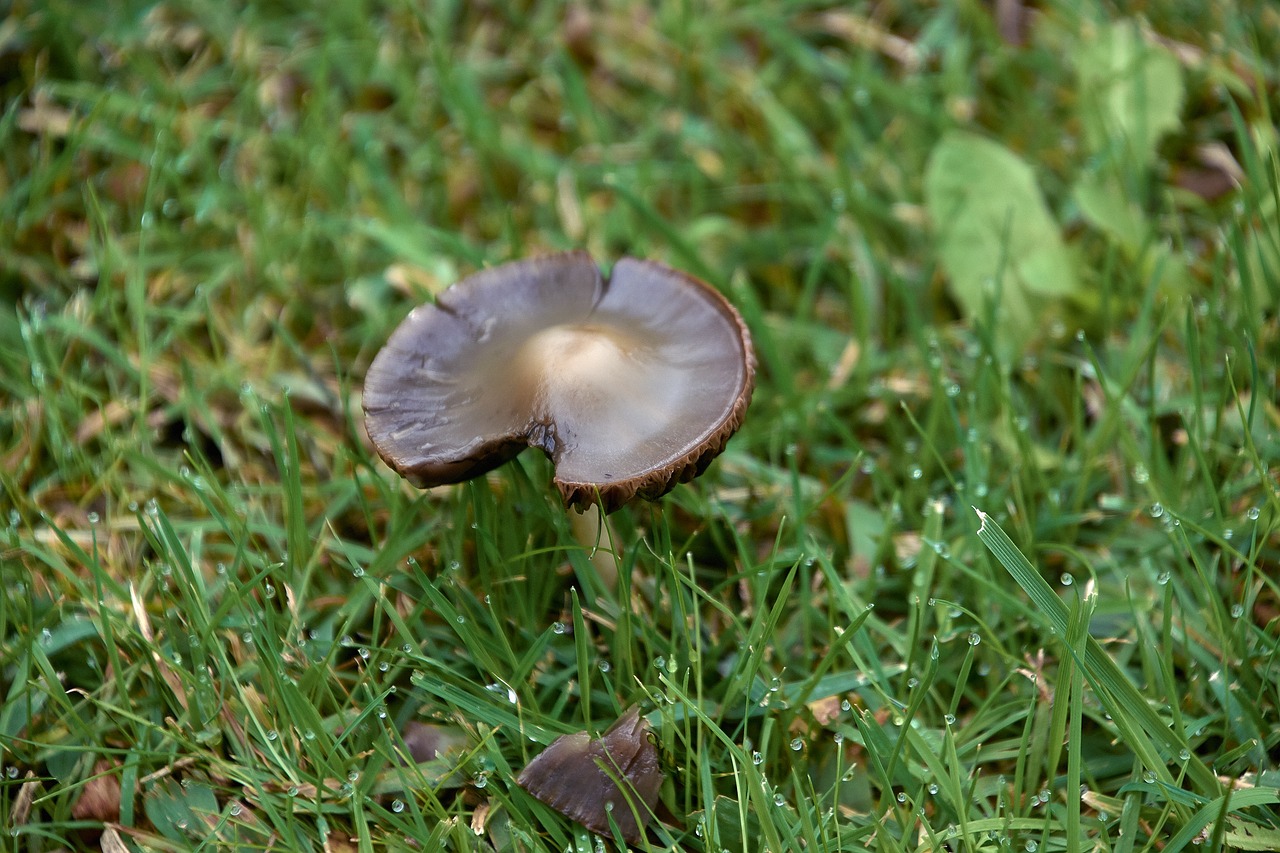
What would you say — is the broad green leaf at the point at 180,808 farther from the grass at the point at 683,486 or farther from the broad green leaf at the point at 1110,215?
the broad green leaf at the point at 1110,215

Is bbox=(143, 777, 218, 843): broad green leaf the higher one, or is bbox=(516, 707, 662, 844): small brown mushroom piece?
bbox=(516, 707, 662, 844): small brown mushroom piece

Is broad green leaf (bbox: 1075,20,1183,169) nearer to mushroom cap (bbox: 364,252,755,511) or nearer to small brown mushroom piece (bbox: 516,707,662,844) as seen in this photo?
mushroom cap (bbox: 364,252,755,511)

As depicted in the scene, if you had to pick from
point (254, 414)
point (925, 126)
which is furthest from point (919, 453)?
point (254, 414)

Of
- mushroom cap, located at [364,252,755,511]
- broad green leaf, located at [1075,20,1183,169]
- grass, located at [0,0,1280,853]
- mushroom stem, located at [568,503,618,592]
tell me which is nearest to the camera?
mushroom cap, located at [364,252,755,511]

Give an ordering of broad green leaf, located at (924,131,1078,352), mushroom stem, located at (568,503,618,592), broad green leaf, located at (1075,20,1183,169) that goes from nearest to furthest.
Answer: mushroom stem, located at (568,503,618,592) < broad green leaf, located at (924,131,1078,352) < broad green leaf, located at (1075,20,1183,169)

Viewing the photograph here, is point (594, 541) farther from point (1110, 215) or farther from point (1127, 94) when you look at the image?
point (1127, 94)

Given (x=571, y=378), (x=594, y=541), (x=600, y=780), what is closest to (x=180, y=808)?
(x=600, y=780)

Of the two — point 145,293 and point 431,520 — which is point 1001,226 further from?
point 145,293

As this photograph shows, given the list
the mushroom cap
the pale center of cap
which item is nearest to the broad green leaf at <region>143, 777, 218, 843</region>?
the mushroom cap

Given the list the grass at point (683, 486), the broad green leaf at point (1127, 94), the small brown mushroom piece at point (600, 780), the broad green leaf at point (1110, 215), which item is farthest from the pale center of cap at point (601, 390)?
the broad green leaf at point (1127, 94)
